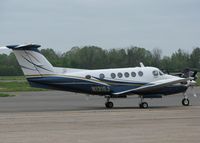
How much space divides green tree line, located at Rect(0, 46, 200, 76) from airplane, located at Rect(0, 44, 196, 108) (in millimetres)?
41318

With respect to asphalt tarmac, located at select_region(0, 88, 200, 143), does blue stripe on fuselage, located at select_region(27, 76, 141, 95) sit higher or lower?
higher

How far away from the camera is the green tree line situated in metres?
82.4

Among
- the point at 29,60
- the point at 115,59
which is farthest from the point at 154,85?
the point at 115,59

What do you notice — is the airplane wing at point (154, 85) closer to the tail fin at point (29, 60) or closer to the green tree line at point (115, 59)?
the tail fin at point (29, 60)

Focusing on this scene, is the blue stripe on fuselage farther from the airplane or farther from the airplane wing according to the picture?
the airplane wing

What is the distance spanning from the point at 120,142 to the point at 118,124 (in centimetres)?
524

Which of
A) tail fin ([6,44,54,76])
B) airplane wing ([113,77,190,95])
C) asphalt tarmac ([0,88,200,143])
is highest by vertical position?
tail fin ([6,44,54,76])

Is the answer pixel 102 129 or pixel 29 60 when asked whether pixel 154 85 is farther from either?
pixel 102 129

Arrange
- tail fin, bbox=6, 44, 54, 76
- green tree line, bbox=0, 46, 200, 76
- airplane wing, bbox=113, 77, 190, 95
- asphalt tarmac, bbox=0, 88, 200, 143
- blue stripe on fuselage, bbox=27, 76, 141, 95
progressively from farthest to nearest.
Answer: green tree line, bbox=0, 46, 200, 76
airplane wing, bbox=113, 77, 190, 95
blue stripe on fuselage, bbox=27, 76, 141, 95
tail fin, bbox=6, 44, 54, 76
asphalt tarmac, bbox=0, 88, 200, 143

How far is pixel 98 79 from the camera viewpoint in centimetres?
3197

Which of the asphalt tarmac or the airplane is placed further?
the airplane

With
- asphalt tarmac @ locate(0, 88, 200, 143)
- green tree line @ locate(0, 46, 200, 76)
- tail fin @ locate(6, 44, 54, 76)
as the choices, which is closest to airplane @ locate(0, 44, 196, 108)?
tail fin @ locate(6, 44, 54, 76)

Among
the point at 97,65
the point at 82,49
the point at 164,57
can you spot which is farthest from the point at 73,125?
the point at 82,49

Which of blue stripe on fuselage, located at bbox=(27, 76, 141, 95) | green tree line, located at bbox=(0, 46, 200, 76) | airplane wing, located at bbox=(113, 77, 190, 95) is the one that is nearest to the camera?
blue stripe on fuselage, located at bbox=(27, 76, 141, 95)
